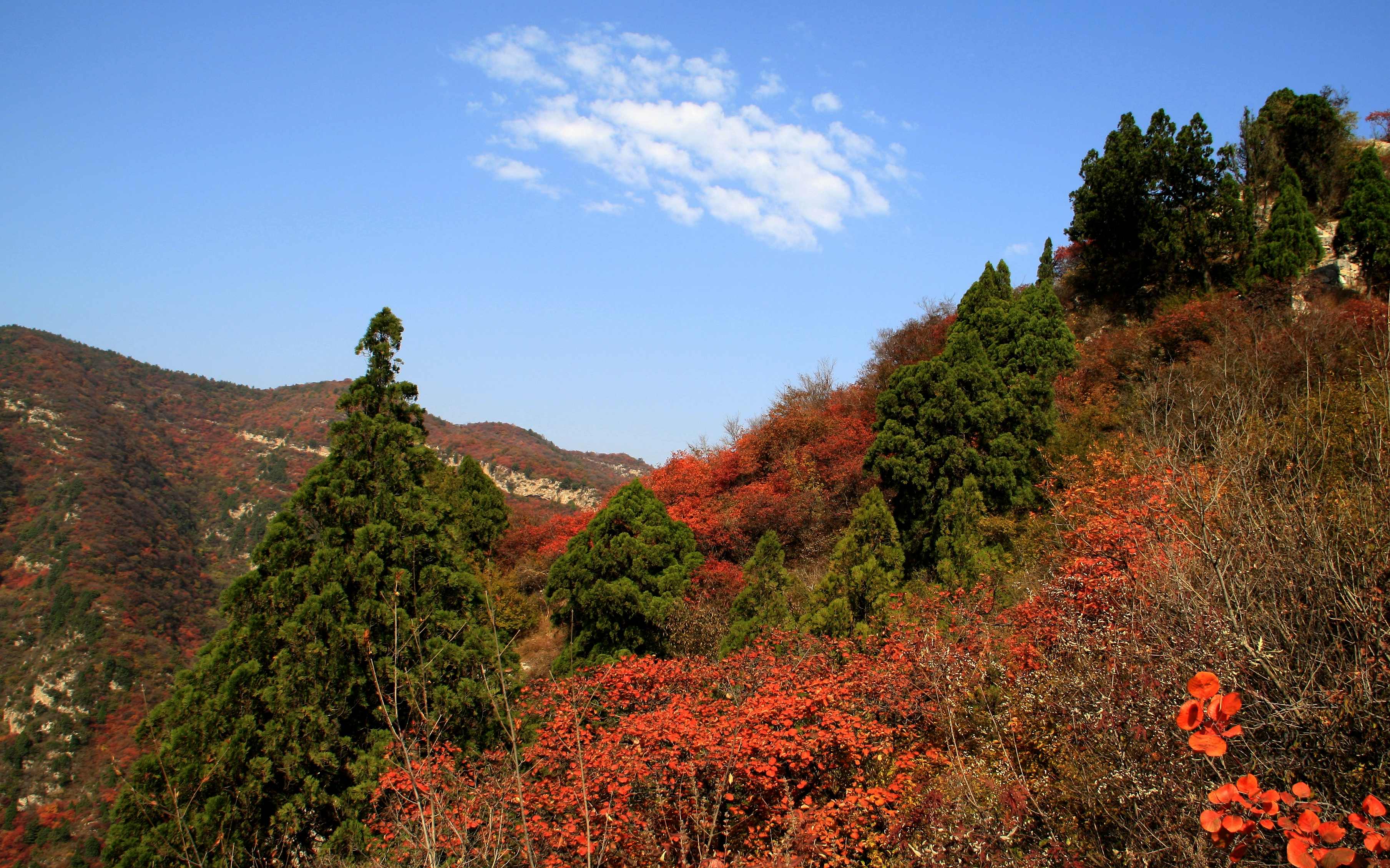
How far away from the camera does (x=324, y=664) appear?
9.41 meters

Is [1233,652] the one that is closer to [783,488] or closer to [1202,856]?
[1202,856]

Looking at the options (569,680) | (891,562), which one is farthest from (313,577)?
(891,562)

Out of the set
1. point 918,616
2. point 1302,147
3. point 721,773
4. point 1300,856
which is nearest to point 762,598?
point 918,616

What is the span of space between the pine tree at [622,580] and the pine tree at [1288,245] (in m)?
16.2

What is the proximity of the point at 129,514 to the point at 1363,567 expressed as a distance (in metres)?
51.4

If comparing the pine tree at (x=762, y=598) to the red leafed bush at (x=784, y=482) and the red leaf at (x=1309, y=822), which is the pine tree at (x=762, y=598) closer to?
the red leafed bush at (x=784, y=482)

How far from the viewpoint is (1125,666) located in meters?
5.15

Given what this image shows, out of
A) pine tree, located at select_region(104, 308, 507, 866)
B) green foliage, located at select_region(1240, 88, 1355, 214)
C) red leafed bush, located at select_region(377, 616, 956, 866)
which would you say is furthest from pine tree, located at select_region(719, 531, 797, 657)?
green foliage, located at select_region(1240, 88, 1355, 214)

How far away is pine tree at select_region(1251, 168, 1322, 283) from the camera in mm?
17969

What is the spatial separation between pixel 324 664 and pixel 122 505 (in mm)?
42827

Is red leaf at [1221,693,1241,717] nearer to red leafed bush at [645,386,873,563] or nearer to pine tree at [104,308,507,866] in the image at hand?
pine tree at [104,308,507,866]

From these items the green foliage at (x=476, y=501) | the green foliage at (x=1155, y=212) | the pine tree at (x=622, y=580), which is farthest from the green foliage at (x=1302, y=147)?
the green foliage at (x=476, y=501)

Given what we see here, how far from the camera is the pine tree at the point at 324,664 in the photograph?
28.1 feet

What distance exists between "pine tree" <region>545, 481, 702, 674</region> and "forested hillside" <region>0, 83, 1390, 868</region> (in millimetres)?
70
